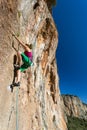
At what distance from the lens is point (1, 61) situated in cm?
1198

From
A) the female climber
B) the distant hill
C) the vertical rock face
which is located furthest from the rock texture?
the female climber

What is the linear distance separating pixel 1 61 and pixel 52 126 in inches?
551

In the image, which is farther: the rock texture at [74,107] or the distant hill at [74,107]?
the rock texture at [74,107]

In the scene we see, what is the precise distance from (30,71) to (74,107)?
97003 mm

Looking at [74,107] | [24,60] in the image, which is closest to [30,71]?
[24,60]

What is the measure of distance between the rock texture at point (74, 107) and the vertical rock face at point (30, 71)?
267ft

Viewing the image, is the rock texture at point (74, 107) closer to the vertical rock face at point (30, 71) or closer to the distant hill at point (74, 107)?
the distant hill at point (74, 107)

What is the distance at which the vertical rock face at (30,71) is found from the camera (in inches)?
478

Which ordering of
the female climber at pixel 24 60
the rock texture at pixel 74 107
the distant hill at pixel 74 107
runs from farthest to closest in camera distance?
the rock texture at pixel 74 107, the distant hill at pixel 74 107, the female climber at pixel 24 60

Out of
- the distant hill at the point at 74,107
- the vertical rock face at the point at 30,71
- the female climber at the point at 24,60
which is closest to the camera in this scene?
the female climber at the point at 24,60

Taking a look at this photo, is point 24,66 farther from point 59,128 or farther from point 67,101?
point 67,101

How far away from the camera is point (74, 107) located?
112188 millimetres

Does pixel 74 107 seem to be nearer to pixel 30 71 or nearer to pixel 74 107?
pixel 74 107

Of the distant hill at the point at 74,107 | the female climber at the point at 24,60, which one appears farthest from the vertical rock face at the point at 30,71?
the distant hill at the point at 74,107
